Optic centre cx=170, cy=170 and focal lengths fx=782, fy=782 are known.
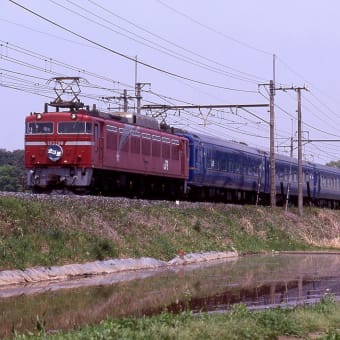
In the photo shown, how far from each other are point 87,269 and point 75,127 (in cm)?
930

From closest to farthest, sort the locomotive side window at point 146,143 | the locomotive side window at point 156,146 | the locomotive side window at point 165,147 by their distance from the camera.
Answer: the locomotive side window at point 146,143, the locomotive side window at point 156,146, the locomotive side window at point 165,147

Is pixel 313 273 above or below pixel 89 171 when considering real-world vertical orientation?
below

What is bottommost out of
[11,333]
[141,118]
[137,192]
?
[11,333]

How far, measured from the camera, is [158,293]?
18.6m

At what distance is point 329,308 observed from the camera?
46.7 feet

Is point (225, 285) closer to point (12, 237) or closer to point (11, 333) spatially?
point (12, 237)

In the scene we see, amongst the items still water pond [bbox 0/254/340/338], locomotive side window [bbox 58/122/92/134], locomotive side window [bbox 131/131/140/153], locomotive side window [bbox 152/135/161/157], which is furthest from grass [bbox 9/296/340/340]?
locomotive side window [bbox 152/135/161/157]

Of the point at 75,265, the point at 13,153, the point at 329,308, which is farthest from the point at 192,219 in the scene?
the point at 13,153

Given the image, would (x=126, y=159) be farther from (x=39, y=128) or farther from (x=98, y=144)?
(x=39, y=128)


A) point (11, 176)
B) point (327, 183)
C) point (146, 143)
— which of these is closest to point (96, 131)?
point (146, 143)

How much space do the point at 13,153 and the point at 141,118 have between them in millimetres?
53107

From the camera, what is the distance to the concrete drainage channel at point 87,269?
19719mm

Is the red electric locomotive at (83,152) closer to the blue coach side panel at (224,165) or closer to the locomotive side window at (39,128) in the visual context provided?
the locomotive side window at (39,128)

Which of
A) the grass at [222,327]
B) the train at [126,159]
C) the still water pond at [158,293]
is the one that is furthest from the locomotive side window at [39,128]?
the grass at [222,327]
